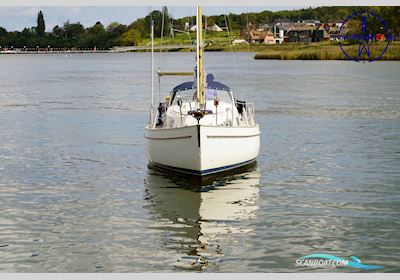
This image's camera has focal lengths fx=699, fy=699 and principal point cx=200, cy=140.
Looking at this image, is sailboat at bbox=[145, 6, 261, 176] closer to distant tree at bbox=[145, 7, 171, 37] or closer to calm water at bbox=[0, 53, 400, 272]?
calm water at bbox=[0, 53, 400, 272]

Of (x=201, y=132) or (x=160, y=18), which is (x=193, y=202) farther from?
(x=160, y=18)

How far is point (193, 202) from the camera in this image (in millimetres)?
22219

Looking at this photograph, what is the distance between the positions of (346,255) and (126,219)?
6.57m

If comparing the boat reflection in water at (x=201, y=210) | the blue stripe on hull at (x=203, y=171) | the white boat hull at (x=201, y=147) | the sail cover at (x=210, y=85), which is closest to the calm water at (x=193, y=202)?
the boat reflection in water at (x=201, y=210)

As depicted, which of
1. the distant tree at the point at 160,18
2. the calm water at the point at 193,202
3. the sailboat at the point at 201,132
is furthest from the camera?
the distant tree at the point at 160,18

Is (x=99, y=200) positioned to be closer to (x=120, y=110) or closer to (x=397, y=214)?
(x=397, y=214)

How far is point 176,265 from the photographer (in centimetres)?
1589

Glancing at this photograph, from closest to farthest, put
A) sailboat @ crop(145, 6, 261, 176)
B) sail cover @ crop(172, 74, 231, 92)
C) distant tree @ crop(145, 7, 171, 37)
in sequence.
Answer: sailboat @ crop(145, 6, 261, 176) < distant tree @ crop(145, 7, 171, 37) < sail cover @ crop(172, 74, 231, 92)

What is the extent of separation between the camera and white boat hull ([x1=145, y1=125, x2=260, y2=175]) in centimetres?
2427

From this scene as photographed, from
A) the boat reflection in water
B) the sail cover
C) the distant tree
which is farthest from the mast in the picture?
the boat reflection in water

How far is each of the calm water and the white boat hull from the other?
592 millimetres

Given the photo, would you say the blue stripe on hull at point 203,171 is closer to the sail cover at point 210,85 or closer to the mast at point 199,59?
the mast at point 199,59

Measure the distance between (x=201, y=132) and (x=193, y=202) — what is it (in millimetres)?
2818

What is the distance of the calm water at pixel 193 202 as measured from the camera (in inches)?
652
